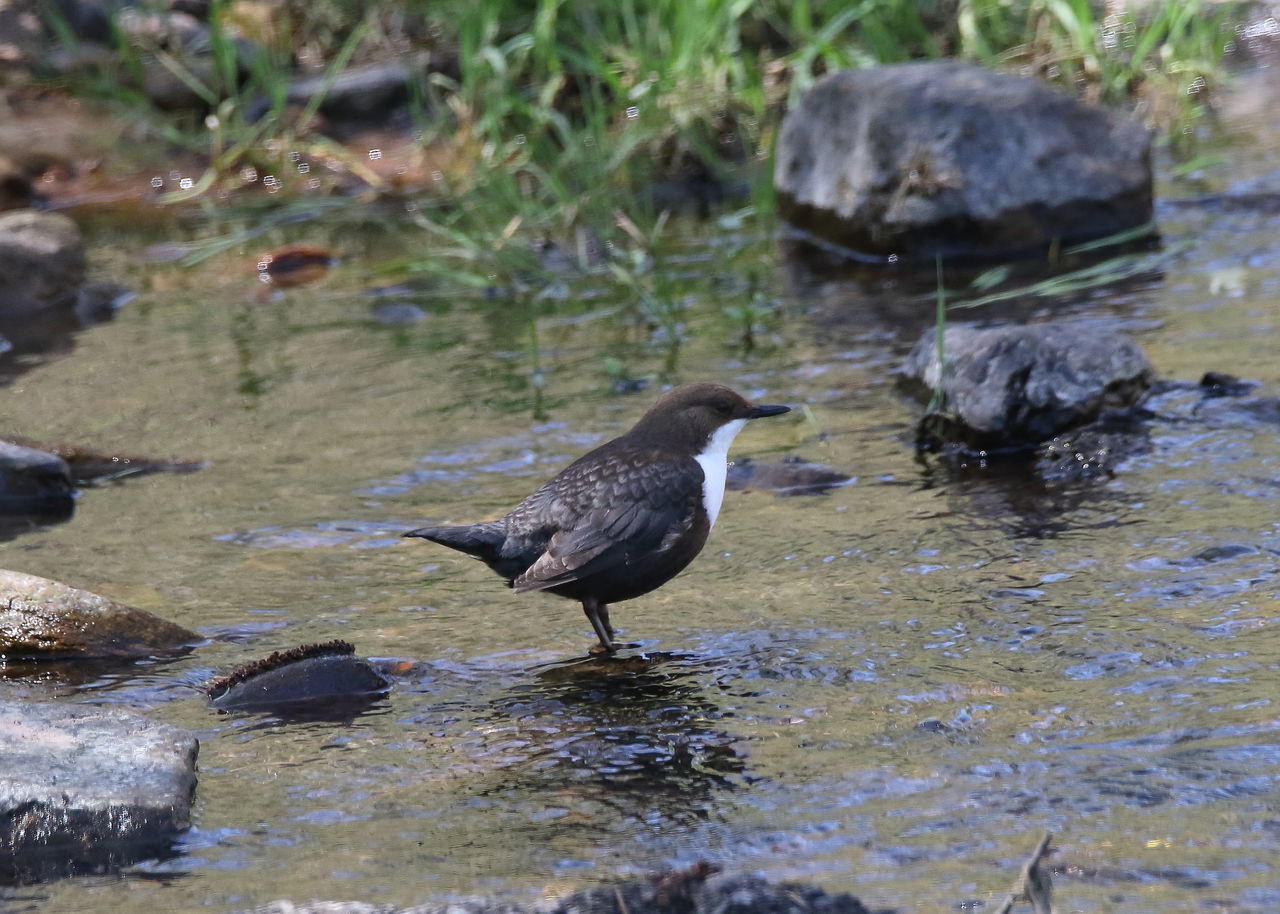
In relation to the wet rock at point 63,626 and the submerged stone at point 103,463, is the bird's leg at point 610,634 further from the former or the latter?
the submerged stone at point 103,463

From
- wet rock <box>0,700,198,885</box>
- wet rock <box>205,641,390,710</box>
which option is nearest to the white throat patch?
wet rock <box>205,641,390,710</box>

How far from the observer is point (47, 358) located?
8.05 metres

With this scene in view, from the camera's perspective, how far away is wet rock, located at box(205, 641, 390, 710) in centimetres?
405

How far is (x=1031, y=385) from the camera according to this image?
18.6ft

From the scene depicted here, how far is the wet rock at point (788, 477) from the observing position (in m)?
5.55

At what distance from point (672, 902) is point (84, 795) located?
4.16 ft

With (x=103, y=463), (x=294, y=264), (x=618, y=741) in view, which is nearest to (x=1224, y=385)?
(x=618, y=741)

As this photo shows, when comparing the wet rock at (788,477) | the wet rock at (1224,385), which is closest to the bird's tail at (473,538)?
the wet rock at (788,477)

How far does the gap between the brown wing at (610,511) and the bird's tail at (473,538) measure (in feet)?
0.36

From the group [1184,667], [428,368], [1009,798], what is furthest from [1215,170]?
[1009,798]

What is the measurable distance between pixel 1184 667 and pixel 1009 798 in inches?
31.9

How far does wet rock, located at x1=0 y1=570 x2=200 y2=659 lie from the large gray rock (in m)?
4.95

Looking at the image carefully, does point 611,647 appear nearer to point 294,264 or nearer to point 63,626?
point 63,626

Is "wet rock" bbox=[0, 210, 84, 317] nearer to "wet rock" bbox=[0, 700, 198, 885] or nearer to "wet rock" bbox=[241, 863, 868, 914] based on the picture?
"wet rock" bbox=[0, 700, 198, 885]
